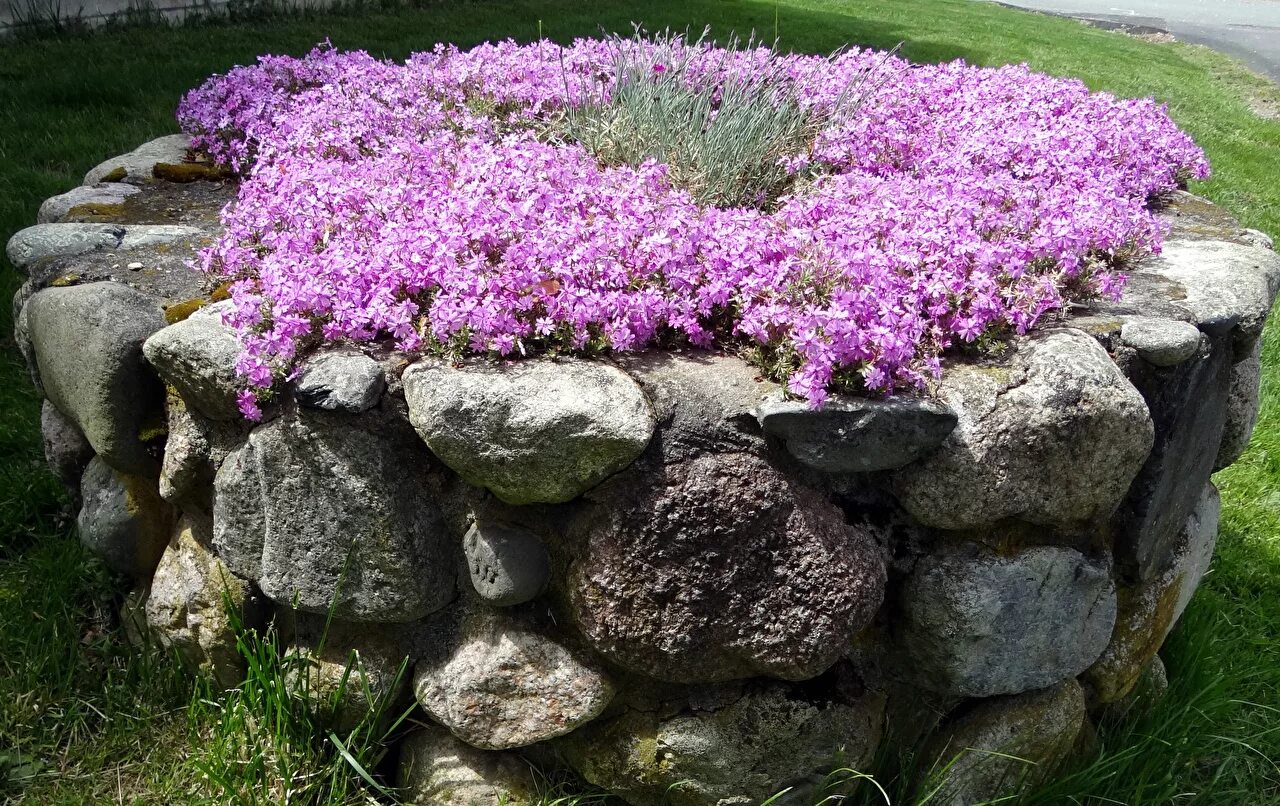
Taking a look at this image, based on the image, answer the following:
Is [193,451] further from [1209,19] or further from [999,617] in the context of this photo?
[1209,19]

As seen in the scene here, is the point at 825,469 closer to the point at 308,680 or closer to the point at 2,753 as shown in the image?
the point at 308,680

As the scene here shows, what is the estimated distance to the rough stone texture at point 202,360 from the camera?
6.94ft

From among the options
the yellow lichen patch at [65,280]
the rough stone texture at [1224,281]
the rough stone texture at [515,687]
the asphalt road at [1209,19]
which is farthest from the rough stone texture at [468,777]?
the asphalt road at [1209,19]

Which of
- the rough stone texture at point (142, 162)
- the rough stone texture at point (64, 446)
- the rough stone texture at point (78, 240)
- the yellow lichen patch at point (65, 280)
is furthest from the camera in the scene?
the rough stone texture at point (142, 162)

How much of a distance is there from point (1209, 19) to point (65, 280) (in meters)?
26.7

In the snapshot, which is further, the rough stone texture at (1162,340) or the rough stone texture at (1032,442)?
the rough stone texture at (1162,340)

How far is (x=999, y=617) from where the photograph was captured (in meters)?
2.12

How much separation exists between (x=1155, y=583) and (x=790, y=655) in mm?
1123

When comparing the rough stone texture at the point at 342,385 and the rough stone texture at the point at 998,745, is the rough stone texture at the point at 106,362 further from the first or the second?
the rough stone texture at the point at 998,745

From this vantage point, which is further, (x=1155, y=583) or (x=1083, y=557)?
(x=1155, y=583)

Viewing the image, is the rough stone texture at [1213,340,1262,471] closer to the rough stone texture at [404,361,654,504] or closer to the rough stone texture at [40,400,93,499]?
the rough stone texture at [404,361,654,504]

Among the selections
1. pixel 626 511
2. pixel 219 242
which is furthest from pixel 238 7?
pixel 626 511

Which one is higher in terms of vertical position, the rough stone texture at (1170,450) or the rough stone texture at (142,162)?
the rough stone texture at (142,162)

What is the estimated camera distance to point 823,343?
1.94 metres
